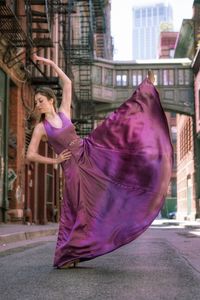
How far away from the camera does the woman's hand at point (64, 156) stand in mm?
6184

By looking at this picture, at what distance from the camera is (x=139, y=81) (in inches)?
1710

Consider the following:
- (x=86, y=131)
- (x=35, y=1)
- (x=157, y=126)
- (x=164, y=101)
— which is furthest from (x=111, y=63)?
(x=157, y=126)

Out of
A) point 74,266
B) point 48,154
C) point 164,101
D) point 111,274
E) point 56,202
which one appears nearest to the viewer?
point 111,274

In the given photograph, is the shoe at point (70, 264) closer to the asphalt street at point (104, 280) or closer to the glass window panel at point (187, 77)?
the asphalt street at point (104, 280)

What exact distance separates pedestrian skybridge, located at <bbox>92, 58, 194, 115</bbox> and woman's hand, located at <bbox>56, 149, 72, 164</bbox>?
36.0 metres

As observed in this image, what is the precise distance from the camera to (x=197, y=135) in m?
43.1

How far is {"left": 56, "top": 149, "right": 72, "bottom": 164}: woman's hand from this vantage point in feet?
20.3

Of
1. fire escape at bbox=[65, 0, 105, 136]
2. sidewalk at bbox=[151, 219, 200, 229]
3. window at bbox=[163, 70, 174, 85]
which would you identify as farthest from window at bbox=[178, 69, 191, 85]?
sidewalk at bbox=[151, 219, 200, 229]

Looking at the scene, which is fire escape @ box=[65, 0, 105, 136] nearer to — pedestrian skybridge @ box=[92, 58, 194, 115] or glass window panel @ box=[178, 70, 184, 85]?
pedestrian skybridge @ box=[92, 58, 194, 115]

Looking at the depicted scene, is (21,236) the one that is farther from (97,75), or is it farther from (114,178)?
(97,75)

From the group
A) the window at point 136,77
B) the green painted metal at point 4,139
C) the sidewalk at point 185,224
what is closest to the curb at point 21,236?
the green painted metal at point 4,139

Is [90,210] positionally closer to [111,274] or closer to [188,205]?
[111,274]

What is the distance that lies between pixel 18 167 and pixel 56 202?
10227mm

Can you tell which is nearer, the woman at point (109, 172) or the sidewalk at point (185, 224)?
the woman at point (109, 172)
